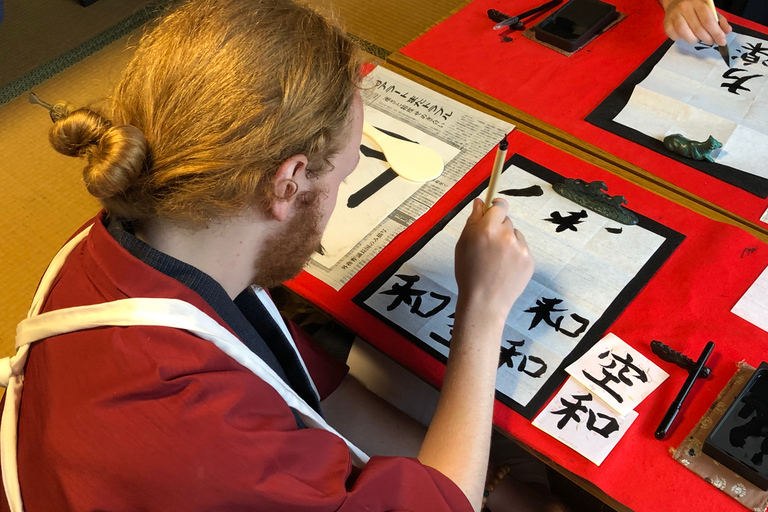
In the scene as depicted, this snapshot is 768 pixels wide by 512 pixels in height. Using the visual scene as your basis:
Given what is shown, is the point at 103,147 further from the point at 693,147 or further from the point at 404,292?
the point at 693,147

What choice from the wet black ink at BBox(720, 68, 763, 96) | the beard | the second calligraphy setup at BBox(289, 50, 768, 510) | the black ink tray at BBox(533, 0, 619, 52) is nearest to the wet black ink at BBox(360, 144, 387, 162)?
the second calligraphy setup at BBox(289, 50, 768, 510)

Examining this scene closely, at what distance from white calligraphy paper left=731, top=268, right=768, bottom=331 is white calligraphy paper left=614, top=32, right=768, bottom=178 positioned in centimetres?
27

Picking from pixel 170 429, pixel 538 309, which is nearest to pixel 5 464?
pixel 170 429

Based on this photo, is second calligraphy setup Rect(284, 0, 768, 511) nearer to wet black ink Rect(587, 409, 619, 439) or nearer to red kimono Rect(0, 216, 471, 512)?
wet black ink Rect(587, 409, 619, 439)

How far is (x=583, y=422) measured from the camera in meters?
0.82

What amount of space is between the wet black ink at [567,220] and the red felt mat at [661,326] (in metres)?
0.09

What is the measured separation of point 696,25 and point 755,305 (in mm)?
689

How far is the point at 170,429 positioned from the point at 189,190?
252 millimetres

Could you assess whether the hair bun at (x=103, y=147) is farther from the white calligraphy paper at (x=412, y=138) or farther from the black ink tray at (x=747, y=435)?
the black ink tray at (x=747, y=435)

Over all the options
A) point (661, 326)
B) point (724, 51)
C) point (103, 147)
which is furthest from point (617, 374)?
point (724, 51)

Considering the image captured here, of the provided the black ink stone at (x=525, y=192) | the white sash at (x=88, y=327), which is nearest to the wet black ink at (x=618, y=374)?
the black ink stone at (x=525, y=192)

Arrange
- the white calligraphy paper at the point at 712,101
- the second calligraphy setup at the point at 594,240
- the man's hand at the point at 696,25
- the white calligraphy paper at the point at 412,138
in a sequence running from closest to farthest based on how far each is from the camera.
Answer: the second calligraphy setup at the point at 594,240
the white calligraphy paper at the point at 412,138
the white calligraphy paper at the point at 712,101
the man's hand at the point at 696,25

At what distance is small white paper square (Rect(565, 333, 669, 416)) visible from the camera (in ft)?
2.74

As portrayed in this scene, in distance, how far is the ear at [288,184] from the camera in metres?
0.71
